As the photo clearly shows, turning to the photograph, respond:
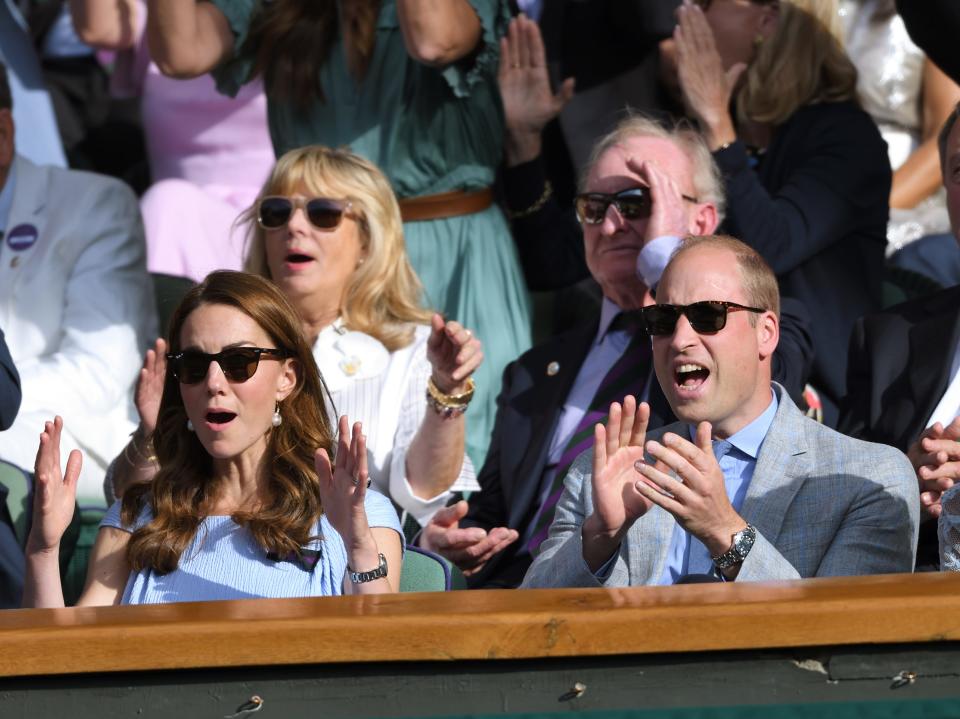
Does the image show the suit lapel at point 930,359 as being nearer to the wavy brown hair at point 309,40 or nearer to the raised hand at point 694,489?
the raised hand at point 694,489

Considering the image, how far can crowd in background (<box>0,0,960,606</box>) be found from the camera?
3.29m

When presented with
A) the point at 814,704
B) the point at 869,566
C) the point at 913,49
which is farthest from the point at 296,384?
the point at 913,49

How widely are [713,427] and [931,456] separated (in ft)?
1.43

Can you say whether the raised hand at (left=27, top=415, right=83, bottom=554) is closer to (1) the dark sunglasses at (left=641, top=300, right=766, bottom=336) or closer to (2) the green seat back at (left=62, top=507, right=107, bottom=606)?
(2) the green seat back at (left=62, top=507, right=107, bottom=606)

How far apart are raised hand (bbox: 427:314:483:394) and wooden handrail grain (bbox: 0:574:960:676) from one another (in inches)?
61.0

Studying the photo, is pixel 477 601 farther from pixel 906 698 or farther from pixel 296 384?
pixel 296 384

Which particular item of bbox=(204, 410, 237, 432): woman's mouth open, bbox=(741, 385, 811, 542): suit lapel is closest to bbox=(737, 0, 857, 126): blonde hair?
bbox=(741, 385, 811, 542): suit lapel

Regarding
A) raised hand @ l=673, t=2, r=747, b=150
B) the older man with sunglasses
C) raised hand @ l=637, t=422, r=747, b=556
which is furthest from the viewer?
raised hand @ l=673, t=2, r=747, b=150

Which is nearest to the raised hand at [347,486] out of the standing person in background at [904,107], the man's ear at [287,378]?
the man's ear at [287,378]

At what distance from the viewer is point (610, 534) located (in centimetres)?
302

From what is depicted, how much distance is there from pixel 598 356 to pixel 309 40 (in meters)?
1.46

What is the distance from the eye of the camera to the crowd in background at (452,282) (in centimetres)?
329

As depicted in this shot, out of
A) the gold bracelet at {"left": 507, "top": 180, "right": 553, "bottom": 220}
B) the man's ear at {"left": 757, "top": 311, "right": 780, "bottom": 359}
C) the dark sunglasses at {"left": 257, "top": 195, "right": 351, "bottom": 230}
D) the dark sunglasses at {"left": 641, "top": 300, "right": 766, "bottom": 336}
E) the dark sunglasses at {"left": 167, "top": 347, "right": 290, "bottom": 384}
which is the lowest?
the gold bracelet at {"left": 507, "top": 180, "right": 553, "bottom": 220}

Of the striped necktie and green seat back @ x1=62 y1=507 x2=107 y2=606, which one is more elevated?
the striped necktie
